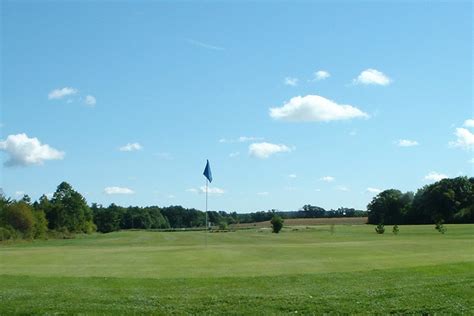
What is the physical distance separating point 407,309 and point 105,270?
48.7 ft

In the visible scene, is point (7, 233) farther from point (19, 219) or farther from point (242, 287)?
point (242, 287)

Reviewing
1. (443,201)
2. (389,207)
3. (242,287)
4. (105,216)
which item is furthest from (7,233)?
(389,207)

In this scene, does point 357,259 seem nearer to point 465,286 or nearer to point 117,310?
point 465,286

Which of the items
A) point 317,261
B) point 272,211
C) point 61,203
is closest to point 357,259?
point 317,261

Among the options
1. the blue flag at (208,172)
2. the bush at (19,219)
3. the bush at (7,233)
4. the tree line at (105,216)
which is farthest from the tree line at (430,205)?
the blue flag at (208,172)

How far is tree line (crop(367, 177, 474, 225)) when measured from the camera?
139m

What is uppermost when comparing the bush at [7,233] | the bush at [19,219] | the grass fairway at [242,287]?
the bush at [19,219]

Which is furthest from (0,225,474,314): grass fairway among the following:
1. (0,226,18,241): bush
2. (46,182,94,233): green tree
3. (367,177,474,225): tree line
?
(367,177,474,225): tree line

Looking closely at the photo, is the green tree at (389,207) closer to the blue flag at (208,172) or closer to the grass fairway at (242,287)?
the blue flag at (208,172)

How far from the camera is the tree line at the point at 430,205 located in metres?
139

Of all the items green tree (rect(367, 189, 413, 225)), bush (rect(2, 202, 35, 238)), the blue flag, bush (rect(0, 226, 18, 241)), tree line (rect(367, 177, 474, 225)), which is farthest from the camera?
green tree (rect(367, 189, 413, 225))

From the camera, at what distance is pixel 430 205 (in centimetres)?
14400

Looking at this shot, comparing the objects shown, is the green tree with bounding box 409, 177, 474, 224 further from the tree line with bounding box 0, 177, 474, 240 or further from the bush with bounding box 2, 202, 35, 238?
the bush with bounding box 2, 202, 35, 238

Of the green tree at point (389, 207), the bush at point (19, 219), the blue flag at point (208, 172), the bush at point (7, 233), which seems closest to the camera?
the blue flag at point (208, 172)
